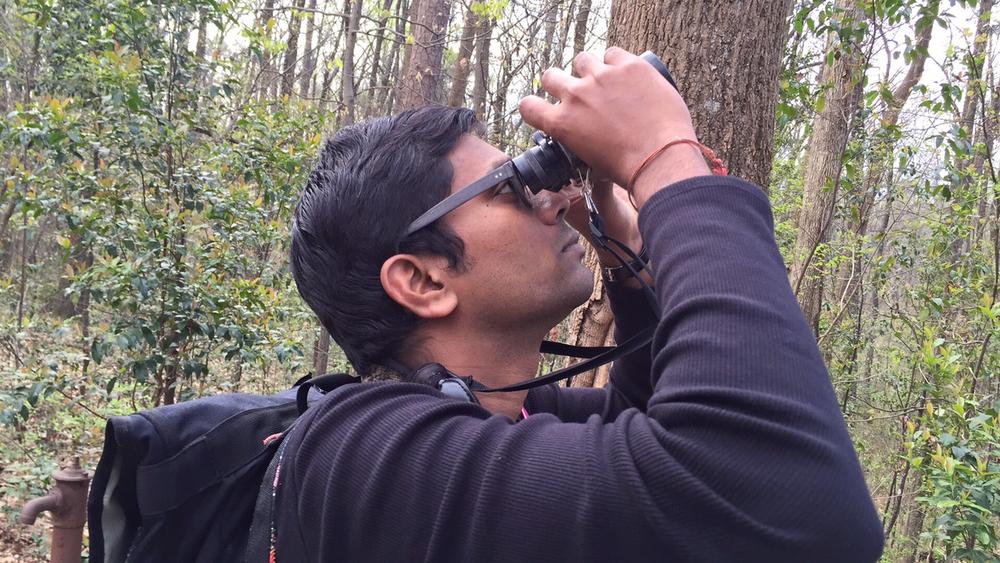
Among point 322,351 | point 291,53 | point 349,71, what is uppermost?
point 291,53

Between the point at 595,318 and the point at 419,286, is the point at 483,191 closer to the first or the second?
the point at 419,286

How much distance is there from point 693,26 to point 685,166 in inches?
42.8

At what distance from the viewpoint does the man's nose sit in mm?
1370

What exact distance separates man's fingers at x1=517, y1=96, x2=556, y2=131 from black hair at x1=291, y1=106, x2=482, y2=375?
0.22m

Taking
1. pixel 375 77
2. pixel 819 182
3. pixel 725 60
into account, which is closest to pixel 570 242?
pixel 725 60

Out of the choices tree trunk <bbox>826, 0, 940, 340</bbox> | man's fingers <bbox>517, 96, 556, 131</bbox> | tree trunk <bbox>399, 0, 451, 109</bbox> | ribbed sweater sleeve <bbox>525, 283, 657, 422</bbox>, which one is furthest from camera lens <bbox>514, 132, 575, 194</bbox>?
tree trunk <bbox>399, 0, 451, 109</bbox>

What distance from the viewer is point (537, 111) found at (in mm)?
1201

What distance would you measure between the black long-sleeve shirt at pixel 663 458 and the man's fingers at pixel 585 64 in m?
0.25

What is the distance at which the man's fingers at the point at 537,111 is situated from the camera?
1188 millimetres

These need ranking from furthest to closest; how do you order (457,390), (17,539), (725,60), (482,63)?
(482,63) < (17,539) < (725,60) < (457,390)

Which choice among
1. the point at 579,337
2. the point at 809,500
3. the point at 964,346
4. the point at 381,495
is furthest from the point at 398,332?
the point at 964,346

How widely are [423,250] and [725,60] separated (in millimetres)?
1140

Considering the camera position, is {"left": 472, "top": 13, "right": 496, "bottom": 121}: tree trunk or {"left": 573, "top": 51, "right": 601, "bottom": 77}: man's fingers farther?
{"left": 472, "top": 13, "right": 496, "bottom": 121}: tree trunk

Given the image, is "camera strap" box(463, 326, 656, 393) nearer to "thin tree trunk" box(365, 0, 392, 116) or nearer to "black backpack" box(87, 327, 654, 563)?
"black backpack" box(87, 327, 654, 563)
